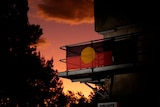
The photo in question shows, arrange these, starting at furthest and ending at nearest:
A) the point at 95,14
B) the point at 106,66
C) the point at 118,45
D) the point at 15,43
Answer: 1. the point at 15,43
2. the point at 95,14
3. the point at 118,45
4. the point at 106,66

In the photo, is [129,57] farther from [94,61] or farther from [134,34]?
[94,61]

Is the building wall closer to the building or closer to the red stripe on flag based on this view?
the building

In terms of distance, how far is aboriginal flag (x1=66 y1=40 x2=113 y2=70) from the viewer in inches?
944

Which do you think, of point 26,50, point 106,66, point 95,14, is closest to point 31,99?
point 26,50

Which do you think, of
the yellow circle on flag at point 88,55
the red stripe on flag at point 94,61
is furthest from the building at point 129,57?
the yellow circle on flag at point 88,55

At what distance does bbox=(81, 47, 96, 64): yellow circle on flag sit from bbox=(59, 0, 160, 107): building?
0.71 meters

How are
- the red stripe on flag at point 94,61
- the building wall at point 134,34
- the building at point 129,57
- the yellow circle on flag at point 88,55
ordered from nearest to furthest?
the building at point 129,57
the building wall at point 134,34
the red stripe on flag at point 94,61
the yellow circle on flag at point 88,55

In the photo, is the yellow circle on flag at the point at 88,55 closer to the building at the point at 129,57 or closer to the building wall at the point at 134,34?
the building at the point at 129,57

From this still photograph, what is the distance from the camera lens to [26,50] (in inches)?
1844

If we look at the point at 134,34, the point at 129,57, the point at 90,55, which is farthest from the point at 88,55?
the point at 134,34

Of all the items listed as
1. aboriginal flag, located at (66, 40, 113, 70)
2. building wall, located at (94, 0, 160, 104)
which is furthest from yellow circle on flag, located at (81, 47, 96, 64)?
building wall, located at (94, 0, 160, 104)

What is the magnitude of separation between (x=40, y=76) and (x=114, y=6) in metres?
23.5

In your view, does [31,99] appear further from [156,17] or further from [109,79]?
[156,17]

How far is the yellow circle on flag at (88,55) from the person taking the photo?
24.4m
